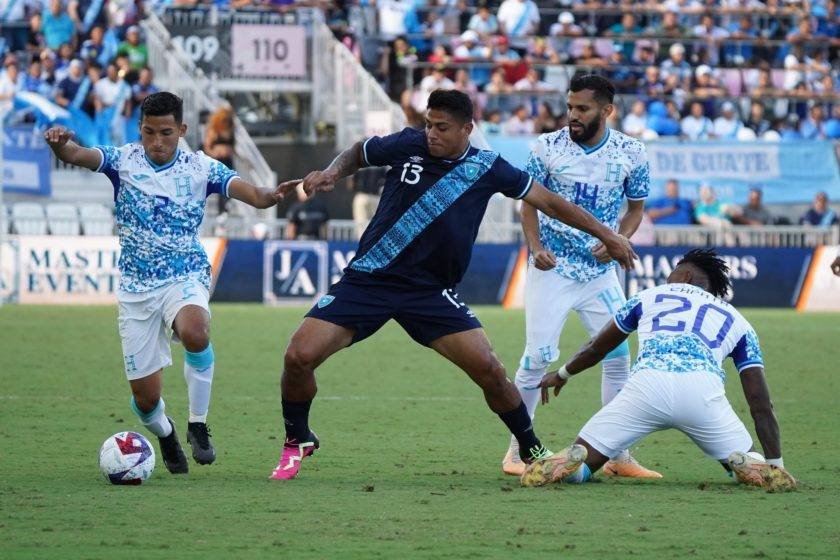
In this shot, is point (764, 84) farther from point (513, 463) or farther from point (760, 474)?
point (760, 474)

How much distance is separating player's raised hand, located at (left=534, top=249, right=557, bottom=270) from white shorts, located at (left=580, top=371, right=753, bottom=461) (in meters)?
1.24

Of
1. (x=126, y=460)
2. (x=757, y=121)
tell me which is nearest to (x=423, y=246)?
(x=126, y=460)

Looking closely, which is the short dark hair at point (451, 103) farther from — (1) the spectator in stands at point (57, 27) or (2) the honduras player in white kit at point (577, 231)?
(1) the spectator in stands at point (57, 27)

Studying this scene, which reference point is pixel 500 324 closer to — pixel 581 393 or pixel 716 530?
pixel 581 393

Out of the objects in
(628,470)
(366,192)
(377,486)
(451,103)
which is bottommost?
(366,192)

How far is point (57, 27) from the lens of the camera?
92.8 ft

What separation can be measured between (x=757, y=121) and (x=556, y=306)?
23016mm

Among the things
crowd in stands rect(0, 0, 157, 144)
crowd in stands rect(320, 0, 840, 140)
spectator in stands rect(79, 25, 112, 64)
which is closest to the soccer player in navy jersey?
crowd in stands rect(0, 0, 157, 144)

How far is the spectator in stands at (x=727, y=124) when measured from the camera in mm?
30766

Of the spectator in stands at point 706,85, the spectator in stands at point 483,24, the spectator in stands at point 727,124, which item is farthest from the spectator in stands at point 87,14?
the spectator in stands at point 727,124

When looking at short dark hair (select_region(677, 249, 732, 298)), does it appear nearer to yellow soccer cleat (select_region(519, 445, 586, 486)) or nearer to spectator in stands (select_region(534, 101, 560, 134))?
yellow soccer cleat (select_region(519, 445, 586, 486))

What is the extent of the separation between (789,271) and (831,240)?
1535mm

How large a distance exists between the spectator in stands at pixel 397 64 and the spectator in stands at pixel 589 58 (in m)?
3.11

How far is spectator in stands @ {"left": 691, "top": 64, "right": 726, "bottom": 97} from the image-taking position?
31.4 m
